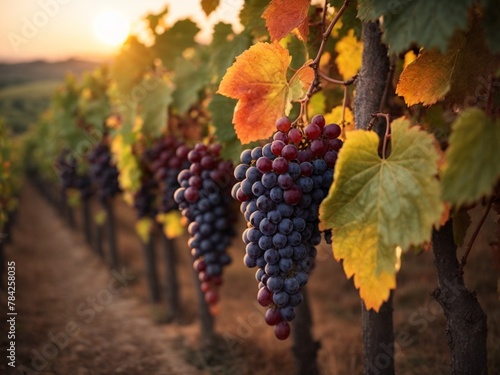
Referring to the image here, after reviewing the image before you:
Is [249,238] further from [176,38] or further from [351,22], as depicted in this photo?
[176,38]

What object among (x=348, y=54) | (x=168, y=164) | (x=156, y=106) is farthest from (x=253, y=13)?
(x=168, y=164)

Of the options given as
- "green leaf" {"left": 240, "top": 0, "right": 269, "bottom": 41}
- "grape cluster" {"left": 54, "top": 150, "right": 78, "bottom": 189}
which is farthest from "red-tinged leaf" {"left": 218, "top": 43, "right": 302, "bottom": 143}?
"grape cluster" {"left": 54, "top": 150, "right": 78, "bottom": 189}

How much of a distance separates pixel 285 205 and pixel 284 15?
78 centimetres

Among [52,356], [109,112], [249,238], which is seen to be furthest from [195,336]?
[249,238]

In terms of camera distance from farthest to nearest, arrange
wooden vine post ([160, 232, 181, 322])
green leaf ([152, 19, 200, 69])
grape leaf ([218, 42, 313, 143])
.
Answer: wooden vine post ([160, 232, 181, 322])
green leaf ([152, 19, 200, 69])
grape leaf ([218, 42, 313, 143])

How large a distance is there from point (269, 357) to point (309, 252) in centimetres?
358

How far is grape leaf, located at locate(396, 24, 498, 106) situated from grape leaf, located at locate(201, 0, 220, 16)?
1057 mm

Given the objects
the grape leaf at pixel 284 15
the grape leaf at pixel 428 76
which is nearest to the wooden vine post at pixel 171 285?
the grape leaf at pixel 284 15

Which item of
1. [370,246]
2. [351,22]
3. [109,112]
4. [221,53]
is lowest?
[370,246]

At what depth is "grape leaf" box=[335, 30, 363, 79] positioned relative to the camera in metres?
2.57

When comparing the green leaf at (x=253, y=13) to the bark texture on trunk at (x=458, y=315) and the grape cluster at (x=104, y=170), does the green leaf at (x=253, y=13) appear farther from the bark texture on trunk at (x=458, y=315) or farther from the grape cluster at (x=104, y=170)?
the grape cluster at (x=104, y=170)

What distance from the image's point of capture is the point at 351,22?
6.81 feet

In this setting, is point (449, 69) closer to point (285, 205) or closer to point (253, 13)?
point (285, 205)

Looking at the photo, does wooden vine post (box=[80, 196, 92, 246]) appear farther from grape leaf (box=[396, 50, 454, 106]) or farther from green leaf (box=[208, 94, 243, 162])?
grape leaf (box=[396, 50, 454, 106])
